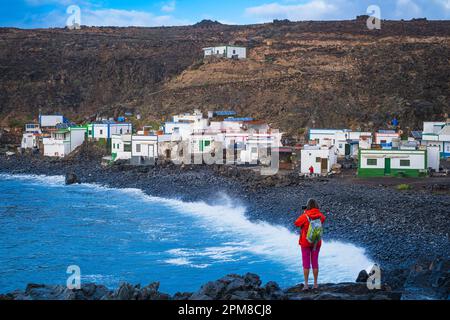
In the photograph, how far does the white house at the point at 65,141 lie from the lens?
45.2 meters

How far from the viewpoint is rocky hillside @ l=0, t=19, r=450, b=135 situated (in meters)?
47.3

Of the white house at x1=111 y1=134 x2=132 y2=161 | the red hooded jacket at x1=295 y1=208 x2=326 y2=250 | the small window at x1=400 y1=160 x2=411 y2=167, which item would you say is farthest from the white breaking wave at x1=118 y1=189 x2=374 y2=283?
the white house at x1=111 y1=134 x2=132 y2=161

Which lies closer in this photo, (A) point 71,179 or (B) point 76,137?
(A) point 71,179

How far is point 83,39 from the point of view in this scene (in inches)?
3113

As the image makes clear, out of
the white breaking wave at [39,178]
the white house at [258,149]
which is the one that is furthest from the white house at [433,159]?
the white breaking wave at [39,178]

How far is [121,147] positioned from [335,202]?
2142 cm

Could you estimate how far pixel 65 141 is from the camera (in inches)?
1778

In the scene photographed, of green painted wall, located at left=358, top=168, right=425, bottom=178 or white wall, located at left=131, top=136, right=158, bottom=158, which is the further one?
white wall, located at left=131, top=136, right=158, bottom=158

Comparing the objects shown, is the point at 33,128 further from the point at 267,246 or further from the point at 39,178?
the point at 267,246

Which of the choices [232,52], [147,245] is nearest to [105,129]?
[232,52]

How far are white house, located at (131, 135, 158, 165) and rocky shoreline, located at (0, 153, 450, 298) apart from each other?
1076mm

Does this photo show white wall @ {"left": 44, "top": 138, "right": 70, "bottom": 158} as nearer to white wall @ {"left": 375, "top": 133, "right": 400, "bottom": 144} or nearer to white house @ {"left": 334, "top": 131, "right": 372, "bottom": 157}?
white house @ {"left": 334, "top": 131, "right": 372, "bottom": 157}

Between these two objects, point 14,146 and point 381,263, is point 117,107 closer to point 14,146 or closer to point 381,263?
point 14,146

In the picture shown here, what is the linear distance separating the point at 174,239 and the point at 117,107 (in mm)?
37338
